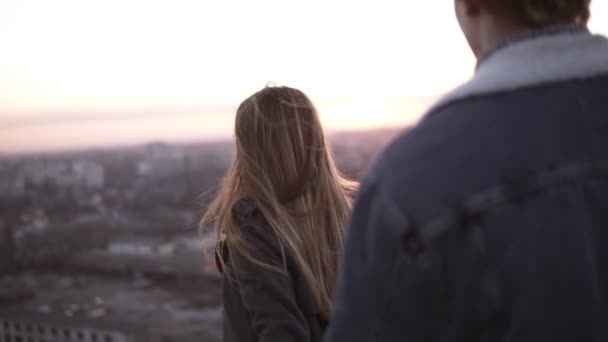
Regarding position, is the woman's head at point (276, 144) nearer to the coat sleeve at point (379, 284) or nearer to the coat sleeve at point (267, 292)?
the coat sleeve at point (267, 292)

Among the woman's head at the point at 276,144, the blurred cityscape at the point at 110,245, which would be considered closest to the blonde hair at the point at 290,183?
the woman's head at the point at 276,144

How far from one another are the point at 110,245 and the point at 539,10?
9.70 meters

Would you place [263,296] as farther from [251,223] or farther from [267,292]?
[251,223]

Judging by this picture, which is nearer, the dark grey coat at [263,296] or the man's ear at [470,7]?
the man's ear at [470,7]

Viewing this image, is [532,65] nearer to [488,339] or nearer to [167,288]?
[488,339]

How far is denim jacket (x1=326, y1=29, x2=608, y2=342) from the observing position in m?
0.40

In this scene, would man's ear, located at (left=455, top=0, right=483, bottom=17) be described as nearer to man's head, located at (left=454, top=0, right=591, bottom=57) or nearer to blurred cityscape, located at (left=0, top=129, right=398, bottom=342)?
man's head, located at (left=454, top=0, right=591, bottom=57)

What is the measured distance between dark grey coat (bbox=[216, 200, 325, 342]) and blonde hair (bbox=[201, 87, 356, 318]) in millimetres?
14

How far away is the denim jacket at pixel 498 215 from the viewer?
0.40 metres

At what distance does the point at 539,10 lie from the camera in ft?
1.48

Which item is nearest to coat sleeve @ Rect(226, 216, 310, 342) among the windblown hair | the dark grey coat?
the dark grey coat

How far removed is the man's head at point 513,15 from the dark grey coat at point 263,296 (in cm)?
53

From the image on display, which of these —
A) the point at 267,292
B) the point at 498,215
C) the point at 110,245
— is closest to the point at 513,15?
the point at 498,215

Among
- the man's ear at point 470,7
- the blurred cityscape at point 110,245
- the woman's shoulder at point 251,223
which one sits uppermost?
the man's ear at point 470,7
